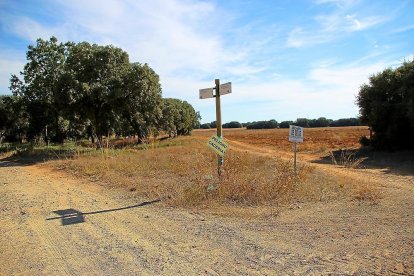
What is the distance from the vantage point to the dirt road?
15.5ft

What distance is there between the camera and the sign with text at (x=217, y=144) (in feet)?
29.4

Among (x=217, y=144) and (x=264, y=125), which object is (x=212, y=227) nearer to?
(x=217, y=144)

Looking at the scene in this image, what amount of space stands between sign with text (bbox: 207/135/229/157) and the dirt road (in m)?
1.86

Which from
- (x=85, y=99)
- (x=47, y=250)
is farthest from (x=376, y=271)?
(x=85, y=99)

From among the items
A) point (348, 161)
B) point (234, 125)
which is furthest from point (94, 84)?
point (234, 125)

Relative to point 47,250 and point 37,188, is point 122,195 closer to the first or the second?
point 37,188

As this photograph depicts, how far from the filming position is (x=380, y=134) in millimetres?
22297

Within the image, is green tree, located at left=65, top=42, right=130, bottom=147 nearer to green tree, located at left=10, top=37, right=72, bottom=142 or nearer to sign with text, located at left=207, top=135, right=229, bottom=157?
green tree, located at left=10, top=37, right=72, bottom=142

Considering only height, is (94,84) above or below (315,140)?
above

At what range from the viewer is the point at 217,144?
356 inches

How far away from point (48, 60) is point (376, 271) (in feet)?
96.4

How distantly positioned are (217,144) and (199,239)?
11.5ft

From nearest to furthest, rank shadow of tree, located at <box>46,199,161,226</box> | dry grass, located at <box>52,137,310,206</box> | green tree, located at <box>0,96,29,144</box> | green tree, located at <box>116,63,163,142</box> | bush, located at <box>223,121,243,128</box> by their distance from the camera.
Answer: shadow of tree, located at <box>46,199,161,226</box>, dry grass, located at <box>52,137,310,206</box>, green tree, located at <box>116,63,163,142</box>, green tree, located at <box>0,96,29,144</box>, bush, located at <box>223,121,243,128</box>

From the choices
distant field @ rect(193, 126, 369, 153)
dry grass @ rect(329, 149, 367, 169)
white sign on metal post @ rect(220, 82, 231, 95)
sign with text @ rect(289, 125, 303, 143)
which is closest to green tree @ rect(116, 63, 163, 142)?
distant field @ rect(193, 126, 369, 153)
